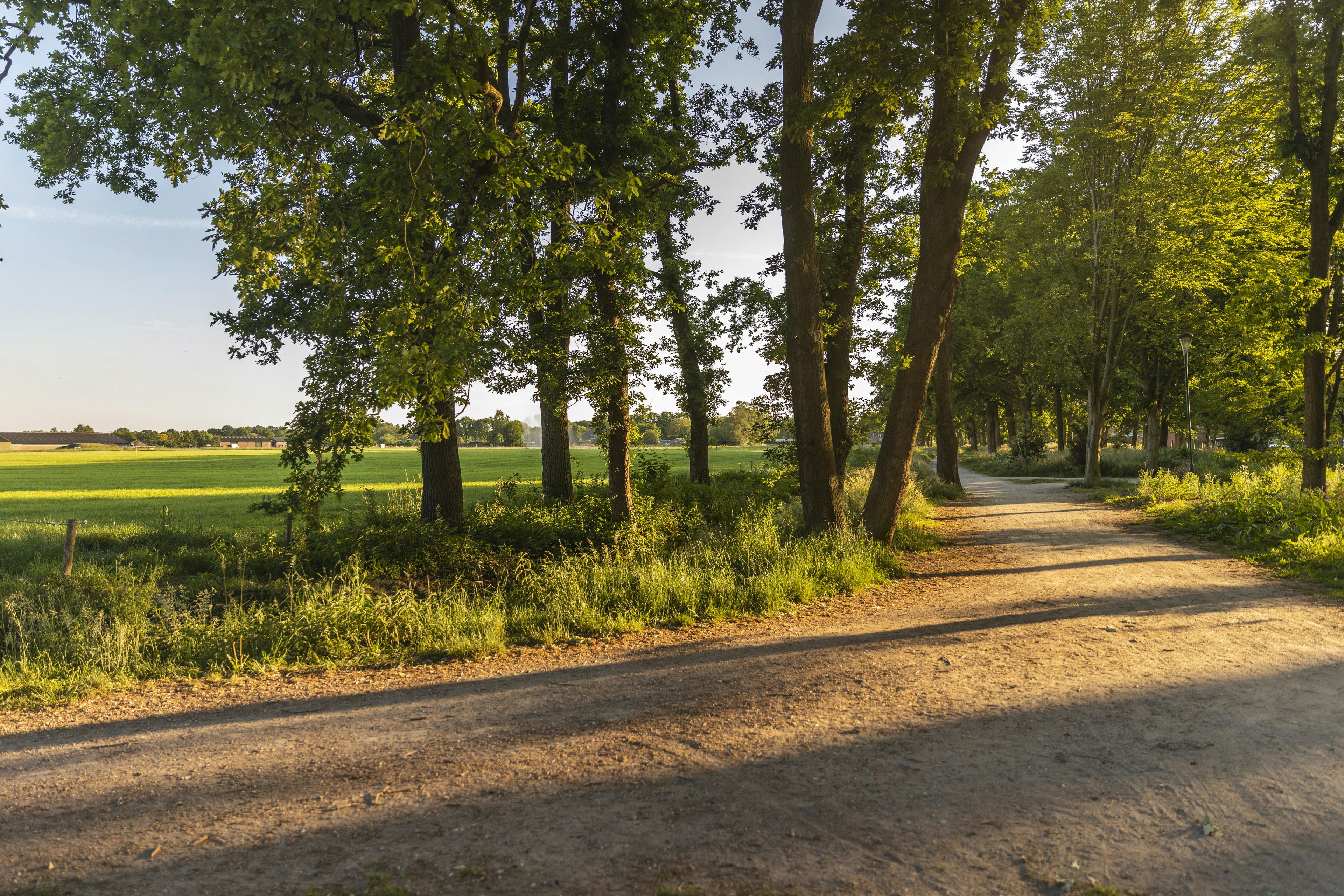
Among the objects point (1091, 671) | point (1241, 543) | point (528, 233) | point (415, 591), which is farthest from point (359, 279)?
point (1241, 543)

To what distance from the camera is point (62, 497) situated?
30.8 m

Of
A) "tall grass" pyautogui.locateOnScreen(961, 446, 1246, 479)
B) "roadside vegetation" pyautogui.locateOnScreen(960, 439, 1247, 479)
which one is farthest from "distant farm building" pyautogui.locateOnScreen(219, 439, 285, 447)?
"tall grass" pyautogui.locateOnScreen(961, 446, 1246, 479)

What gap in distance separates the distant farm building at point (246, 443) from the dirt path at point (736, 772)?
335ft

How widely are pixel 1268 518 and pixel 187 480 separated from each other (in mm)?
51744

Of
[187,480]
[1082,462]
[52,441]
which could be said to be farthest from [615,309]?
[52,441]

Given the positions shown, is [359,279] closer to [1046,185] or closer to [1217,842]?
[1217,842]

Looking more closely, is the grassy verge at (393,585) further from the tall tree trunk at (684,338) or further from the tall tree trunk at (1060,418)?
the tall tree trunk at (1060,418)

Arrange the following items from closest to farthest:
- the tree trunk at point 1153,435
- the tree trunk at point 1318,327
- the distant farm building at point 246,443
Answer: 1. the tree trunk at point 1318,327
2. the tree trunk at point 1153,435
3. the distant farm building at point 246,443

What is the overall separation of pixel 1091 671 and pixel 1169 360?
2994cm

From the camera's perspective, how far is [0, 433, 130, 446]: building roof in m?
96.9

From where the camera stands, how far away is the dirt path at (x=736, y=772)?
2959 mm

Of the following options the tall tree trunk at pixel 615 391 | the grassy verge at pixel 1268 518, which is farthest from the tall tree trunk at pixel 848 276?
the grassy verge at pixel 1268 518

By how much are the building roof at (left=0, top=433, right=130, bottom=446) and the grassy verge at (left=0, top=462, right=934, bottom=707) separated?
115m

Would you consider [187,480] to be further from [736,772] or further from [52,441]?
[52,441]
